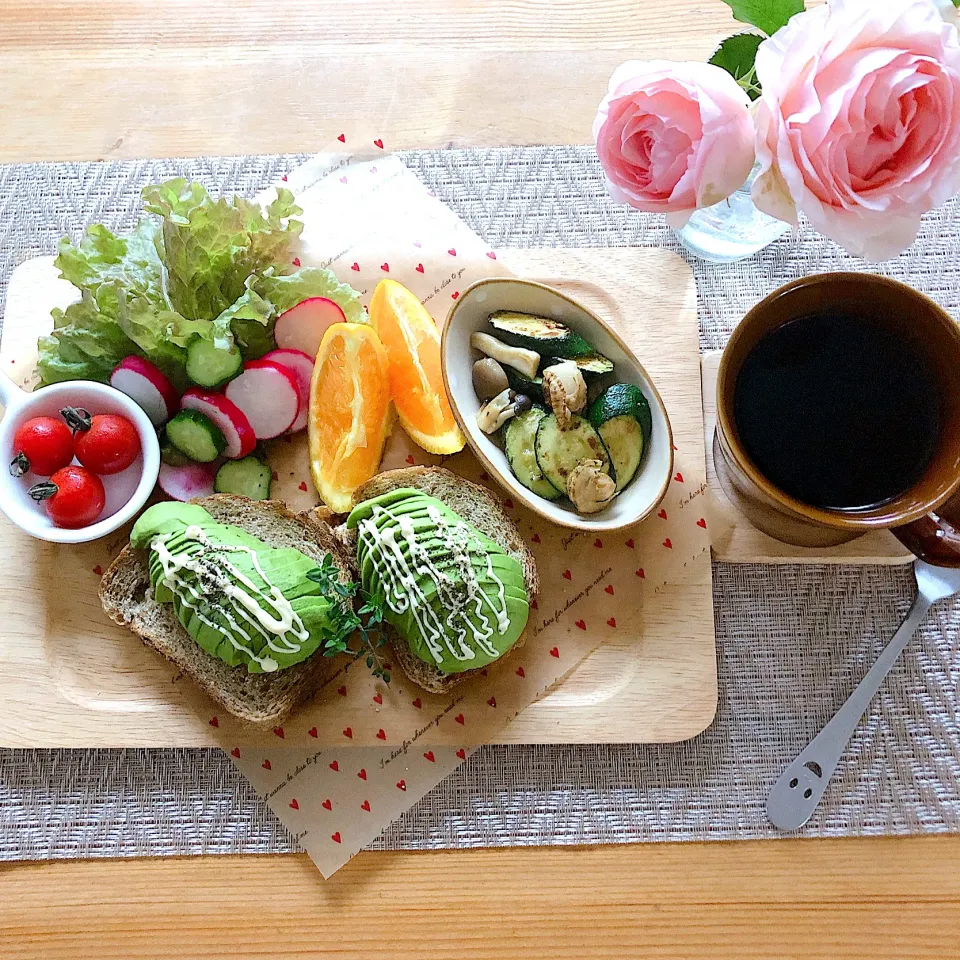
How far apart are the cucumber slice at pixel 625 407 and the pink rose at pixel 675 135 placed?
1.32 feet

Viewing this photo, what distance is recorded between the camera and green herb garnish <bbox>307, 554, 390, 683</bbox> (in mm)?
1430

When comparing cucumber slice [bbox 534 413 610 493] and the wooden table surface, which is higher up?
cucumber slice [bbox 534 413 610 493]

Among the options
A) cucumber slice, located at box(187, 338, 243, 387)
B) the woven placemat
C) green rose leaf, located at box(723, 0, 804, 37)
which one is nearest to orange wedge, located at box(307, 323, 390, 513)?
cucumber slice, located at box(187, 338, 243, 387)

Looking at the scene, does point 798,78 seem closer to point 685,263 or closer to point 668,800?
point 685,263

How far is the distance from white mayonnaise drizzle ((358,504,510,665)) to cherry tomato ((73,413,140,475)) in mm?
473

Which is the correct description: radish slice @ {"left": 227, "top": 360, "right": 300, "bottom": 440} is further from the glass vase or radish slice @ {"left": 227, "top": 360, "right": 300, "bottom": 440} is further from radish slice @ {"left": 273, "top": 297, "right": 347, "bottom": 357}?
the glass vase

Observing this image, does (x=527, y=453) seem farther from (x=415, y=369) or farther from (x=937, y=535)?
(x=937, y=535)

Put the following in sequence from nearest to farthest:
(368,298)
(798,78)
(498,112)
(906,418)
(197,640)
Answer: (798,78)
(906,418)
(197,640)
(368,298)
(498,112)

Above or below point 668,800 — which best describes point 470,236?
above

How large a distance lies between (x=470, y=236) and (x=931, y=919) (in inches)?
59.1

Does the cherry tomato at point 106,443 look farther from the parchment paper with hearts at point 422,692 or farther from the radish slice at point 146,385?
the parchment paper with hearts at point 422,692

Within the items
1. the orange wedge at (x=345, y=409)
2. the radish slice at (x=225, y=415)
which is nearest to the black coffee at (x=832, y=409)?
the orange wedge at (x=345, y=409)

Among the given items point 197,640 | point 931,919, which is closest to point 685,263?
point 197,640

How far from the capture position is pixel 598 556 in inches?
62.9
